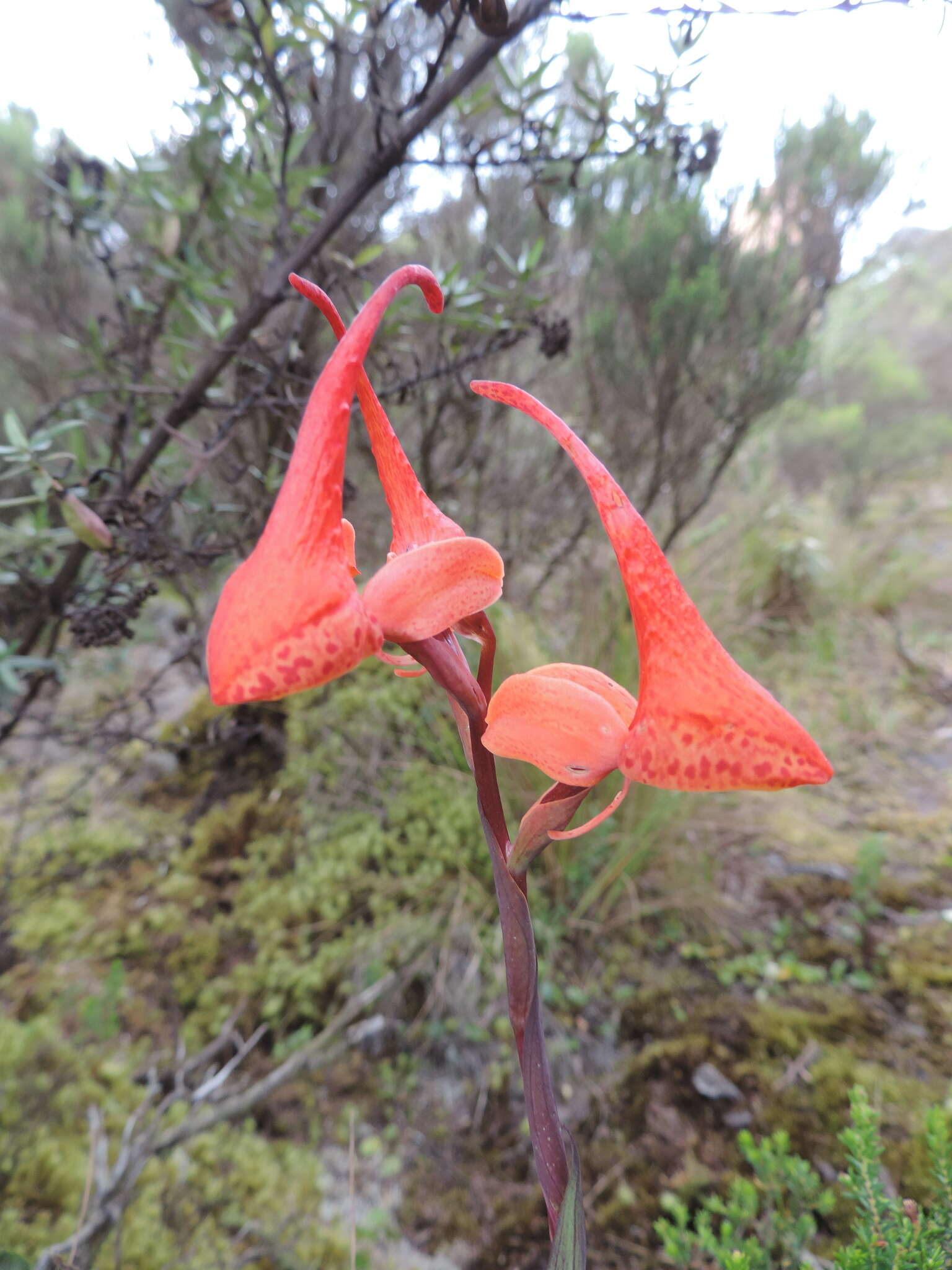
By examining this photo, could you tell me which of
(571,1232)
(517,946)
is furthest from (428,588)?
(571,1232)

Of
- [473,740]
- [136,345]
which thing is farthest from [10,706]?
[473,740]

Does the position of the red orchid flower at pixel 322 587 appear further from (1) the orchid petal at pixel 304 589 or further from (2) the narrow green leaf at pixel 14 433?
(2) the narrow green leaf at pixel 14 433

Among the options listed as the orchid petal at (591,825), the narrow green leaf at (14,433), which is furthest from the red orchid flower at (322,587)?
the narrow green leaf at (14,433)

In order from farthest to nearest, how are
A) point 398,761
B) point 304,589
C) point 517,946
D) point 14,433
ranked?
point 398,761, point 14,433, point 517,946, point 304,589

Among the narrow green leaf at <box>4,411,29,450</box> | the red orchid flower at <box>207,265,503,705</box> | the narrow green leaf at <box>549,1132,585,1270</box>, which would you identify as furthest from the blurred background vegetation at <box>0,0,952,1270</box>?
the red orchid flower at <box>207,265,503,705</box>

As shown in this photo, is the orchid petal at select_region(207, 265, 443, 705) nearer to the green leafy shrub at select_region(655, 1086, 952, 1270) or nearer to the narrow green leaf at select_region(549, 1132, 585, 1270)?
the narrow green leaf at select_region(549, 1132, 585, 1270)

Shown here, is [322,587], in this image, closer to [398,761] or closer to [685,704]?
[685,704]

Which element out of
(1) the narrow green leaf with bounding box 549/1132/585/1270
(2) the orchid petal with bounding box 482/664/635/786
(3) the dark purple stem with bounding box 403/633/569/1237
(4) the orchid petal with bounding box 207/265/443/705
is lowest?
(1) the narrow green leaf with bounding box 549/1132/585/1270
